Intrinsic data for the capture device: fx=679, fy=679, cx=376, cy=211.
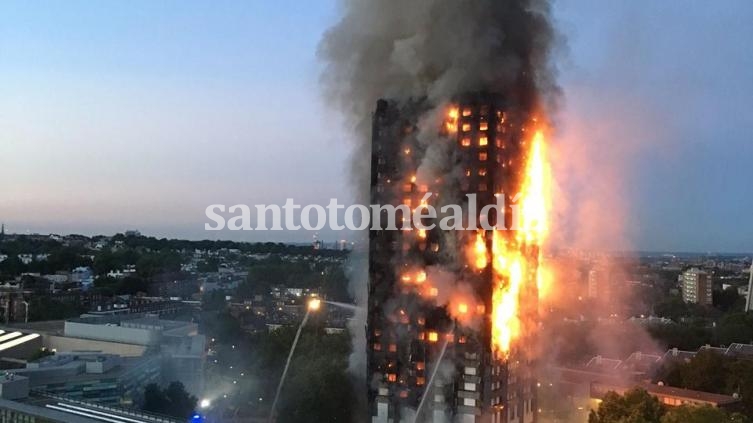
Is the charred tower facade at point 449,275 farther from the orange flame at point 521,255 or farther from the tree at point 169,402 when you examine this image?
the tree at point 169,402

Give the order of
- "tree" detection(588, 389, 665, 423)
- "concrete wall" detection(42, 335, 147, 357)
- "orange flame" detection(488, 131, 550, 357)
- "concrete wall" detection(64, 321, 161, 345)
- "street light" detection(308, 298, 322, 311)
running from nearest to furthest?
1. "orange flame" detection(488, 131, 550, 357)
2. "tree" detection(588, 389, 665, 423)
3. "concrete wall" detection(42, 335, 147, 357)
4. "concrete wall" detection(64, 321, 161, 345)
5. "street light" detection(308, 298, 322, 311)

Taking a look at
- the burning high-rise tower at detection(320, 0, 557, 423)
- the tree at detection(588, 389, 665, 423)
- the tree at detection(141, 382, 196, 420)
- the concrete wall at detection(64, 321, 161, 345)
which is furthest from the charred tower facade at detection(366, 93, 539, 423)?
the concrete wall at detection(64, 321, 161, 345)

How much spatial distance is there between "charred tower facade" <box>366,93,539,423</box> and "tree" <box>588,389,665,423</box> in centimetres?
608

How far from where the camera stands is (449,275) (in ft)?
105

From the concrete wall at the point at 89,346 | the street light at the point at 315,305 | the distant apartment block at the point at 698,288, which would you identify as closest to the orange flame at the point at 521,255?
the concrete wall at the point at 89,346

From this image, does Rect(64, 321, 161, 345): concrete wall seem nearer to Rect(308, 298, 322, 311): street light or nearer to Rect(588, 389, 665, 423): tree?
Rect(308, 298, 322, 311): street light

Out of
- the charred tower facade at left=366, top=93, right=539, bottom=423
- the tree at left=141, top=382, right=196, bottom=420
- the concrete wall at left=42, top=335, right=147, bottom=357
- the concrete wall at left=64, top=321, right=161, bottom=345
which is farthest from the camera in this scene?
the concrete wall at left=64, top=321, right=161, bottom=345

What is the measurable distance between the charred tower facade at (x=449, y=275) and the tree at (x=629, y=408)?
6081 mm

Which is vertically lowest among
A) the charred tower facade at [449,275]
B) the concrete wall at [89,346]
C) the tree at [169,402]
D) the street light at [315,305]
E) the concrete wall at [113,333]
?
the tree at [169,402]

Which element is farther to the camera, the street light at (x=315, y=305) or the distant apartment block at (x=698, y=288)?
the distant apartment block at (x=698, y=288)

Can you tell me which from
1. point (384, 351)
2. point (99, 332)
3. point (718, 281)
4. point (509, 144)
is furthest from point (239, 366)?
point (718, 281)

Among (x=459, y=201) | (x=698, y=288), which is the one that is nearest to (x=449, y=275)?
(x=459, y=201)

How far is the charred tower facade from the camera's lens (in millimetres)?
31562

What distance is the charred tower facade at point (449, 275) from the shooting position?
31562 mm
